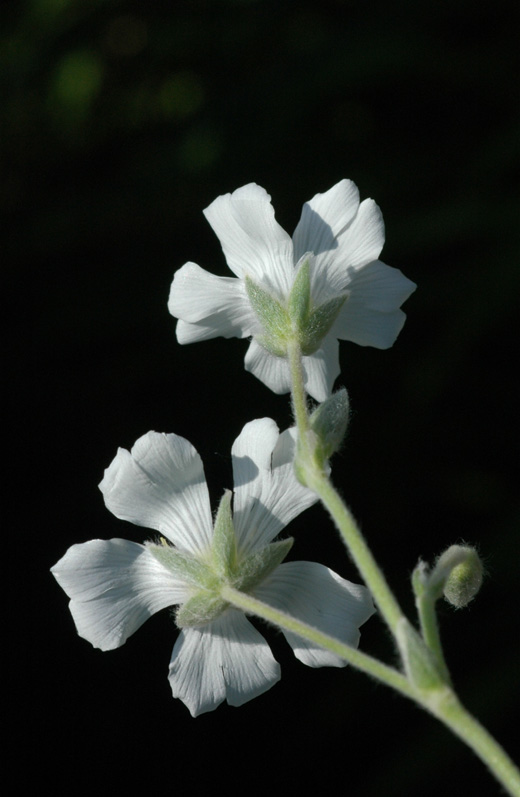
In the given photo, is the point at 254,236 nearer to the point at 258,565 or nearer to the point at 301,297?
the point at 301,297

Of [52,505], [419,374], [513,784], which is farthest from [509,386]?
[513,784]

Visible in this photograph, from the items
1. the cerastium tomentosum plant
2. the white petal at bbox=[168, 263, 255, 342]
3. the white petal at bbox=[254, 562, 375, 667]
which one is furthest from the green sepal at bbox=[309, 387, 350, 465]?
the white petal at bbox=[168, 263, 255, 342]

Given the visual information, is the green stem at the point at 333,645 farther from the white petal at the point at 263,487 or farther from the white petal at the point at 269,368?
the white petal at the point at 269,368

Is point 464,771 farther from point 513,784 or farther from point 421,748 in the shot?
point 513,784

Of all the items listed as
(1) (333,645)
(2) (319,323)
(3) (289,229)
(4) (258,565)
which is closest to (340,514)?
(1) (333,645)

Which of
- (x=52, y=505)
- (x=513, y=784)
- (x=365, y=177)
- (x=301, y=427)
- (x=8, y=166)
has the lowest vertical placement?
(x=513, y=784)

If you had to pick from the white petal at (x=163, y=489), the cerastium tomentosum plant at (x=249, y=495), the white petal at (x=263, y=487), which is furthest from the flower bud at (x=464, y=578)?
the white petal at (x=163, y=489)
